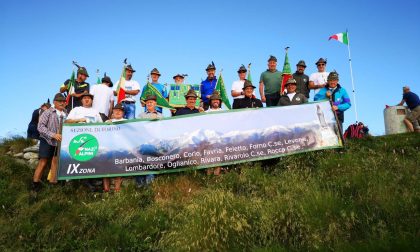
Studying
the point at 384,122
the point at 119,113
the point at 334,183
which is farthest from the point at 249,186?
the point at 384,122

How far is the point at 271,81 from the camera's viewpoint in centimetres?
1097

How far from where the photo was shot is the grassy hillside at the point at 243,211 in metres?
4.80

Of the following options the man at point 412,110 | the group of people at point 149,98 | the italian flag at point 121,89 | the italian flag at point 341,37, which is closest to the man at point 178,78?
the group of people at point 149,98

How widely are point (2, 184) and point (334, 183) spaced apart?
23.3 ft

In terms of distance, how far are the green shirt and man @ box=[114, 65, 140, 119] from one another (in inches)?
156

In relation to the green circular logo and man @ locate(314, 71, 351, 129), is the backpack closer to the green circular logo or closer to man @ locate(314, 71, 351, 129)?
man @ locate(314, 71, 351, 129)

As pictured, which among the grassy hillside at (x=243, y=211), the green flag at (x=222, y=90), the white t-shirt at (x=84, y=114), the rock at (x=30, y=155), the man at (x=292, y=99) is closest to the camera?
the grassy hillside at (x=243, y=211)

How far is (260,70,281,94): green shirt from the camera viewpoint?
10.9 meters

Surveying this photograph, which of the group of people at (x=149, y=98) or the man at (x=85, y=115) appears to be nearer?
the group of people at (x=149, y=98)

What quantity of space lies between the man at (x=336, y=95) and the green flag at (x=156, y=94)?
4.64 meters

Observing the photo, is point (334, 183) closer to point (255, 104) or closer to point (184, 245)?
point (184, 245)

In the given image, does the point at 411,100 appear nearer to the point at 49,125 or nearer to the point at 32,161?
the point at 49,125

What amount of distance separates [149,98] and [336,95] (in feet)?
16.9

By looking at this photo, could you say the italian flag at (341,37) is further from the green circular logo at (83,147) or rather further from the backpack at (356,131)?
the green circular logo at (83,147)
